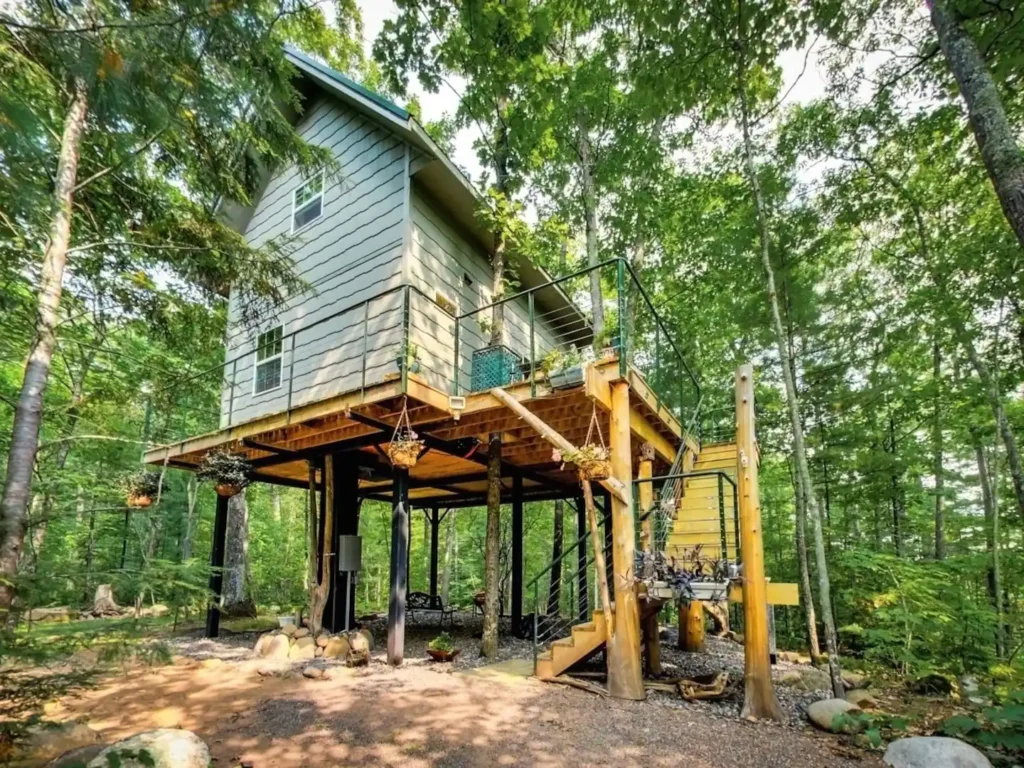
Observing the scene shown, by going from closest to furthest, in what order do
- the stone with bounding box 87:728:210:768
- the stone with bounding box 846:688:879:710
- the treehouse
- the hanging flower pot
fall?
the stone with bounding box 87:728:210:768
the stone with bounding box 846:688:879:710
the treehouse
the hanging flower pot

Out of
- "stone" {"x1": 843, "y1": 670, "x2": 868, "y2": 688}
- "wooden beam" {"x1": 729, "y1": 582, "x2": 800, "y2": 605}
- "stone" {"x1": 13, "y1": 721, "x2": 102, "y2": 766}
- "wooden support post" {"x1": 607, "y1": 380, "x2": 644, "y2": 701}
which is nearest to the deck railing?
"wooden support post" {"x1": 607, "y1": 380, "x2": 644, "y2": 701}

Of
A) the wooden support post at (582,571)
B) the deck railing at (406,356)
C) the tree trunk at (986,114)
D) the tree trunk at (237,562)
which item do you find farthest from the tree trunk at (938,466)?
the tree trunk at (237,562)

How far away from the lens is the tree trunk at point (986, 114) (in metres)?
3.99

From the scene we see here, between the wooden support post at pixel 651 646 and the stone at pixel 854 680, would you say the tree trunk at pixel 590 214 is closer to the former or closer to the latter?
the wooden support post at pixel 651 646

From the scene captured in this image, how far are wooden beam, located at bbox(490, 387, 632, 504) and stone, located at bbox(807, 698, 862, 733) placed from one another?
2587 mm

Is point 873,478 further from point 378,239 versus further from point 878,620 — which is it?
point 378,239

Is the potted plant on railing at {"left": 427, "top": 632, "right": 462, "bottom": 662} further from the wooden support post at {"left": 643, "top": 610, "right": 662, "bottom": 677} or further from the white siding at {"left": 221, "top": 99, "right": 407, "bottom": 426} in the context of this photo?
the white siding at {"left": 221, "top": 99, "right": 407, "bottom": 426}

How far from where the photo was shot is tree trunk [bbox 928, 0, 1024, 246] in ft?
13.1

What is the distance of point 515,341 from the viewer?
1119 centimetres

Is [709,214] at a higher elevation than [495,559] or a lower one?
higher

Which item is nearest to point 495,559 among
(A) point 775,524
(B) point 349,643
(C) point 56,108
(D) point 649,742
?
(B) point 349,643

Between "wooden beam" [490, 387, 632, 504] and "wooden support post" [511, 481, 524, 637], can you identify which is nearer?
"wooden beam" [490, 387, 632, 504]

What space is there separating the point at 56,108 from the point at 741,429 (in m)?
7.40

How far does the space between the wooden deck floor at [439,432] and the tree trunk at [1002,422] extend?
15.3 feet
